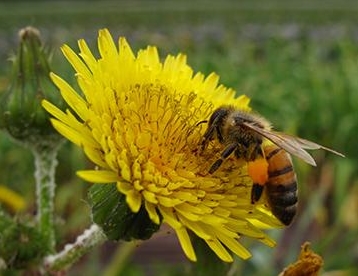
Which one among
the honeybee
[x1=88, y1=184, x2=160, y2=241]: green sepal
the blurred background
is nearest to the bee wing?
the honeybee

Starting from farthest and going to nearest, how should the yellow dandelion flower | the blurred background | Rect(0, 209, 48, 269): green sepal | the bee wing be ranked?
the blurred background < Rect(0, 209, 48, 269): green sepal < the bee wing < the yellow dandelion flower

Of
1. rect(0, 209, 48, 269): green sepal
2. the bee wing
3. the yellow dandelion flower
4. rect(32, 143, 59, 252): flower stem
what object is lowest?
rect(0, 209, 48, 269): green sepal

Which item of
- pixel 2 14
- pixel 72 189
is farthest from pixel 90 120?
pixel 2 14

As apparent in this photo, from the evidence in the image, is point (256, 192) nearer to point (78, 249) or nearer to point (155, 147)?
point (155, 147)

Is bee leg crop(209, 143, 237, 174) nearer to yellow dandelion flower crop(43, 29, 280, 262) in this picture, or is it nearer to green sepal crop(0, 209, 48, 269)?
yellow dandelion flower crop(43, 29, 280, 262)

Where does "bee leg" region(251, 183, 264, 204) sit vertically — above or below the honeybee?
below

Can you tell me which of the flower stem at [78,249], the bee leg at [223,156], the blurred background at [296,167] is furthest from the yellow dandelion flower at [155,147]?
the blurred background at [296,167]

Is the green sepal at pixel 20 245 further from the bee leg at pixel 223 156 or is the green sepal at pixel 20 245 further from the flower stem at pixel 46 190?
the bee leg at pixel 223 156
